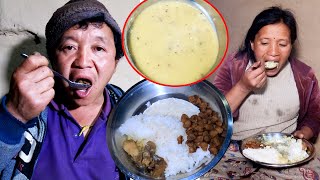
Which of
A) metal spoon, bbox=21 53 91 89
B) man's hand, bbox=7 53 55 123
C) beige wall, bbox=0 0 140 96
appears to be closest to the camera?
man's hand, bbox=7 53 55 123

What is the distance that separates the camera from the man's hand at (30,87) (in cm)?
116

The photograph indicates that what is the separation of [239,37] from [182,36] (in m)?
0.43

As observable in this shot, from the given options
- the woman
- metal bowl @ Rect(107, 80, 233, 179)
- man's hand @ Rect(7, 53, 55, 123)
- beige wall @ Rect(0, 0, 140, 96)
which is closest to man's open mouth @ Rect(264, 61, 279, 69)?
the woman

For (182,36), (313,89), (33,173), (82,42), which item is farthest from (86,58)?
(313,89)

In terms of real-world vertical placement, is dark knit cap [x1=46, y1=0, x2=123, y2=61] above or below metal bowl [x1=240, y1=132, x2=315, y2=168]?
above

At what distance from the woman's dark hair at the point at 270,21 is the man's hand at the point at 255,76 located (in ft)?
0.14

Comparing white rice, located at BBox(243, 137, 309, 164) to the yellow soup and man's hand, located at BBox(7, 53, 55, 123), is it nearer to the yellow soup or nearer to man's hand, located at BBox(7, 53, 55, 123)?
the yellow soup

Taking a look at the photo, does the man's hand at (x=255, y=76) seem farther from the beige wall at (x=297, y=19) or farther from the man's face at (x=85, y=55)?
the man's face at (x=85, y=55)

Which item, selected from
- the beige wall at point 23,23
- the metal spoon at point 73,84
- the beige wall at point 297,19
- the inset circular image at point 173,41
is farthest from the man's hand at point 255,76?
the metal spoon at point 73,84

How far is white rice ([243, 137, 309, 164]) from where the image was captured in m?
1.55

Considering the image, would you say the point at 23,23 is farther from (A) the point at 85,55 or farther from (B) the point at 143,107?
(B) the point at 143,107

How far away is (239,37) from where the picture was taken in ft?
5.16

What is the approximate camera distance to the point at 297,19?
1481 mm

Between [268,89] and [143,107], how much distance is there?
0.58 meters
